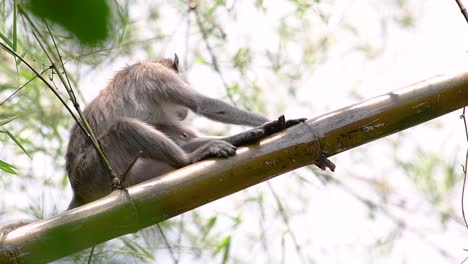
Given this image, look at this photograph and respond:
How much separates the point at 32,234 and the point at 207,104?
7.18ft

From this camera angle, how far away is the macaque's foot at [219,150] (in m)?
3.23

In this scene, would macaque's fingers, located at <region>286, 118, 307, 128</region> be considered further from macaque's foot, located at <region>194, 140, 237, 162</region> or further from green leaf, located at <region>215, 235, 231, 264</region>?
green leaf, located at <region>215, 235, 231, 264</region>

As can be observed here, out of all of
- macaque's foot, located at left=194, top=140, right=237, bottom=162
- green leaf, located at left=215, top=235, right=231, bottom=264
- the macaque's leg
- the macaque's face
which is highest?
the macaque's face

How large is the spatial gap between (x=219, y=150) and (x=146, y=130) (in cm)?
103

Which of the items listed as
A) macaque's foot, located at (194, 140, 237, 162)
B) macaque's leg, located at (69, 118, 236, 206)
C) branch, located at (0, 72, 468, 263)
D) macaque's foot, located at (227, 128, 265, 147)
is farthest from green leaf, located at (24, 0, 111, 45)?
macaque's leg, located at (69, 118, 236, 206)

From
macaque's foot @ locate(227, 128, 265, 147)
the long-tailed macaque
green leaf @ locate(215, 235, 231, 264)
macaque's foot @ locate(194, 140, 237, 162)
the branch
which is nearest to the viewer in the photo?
Result: the branch

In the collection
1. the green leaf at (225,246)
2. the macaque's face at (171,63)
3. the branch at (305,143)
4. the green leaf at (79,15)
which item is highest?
the macaque's face at (171,63)

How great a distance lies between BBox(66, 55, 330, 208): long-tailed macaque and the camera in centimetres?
396

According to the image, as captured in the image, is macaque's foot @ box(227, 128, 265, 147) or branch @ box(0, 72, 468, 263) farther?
macaque's foot @ box(227, 128, 265, 147)

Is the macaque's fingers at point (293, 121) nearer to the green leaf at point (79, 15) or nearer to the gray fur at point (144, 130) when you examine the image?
the gray fur at point (144, 130)

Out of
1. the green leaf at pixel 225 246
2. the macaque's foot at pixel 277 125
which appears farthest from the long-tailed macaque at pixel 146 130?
the green leaf at pixel 225 246

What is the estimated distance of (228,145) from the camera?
338cm

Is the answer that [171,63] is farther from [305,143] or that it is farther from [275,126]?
[305,143]

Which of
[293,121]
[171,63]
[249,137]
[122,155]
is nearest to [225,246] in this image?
[122,155]
